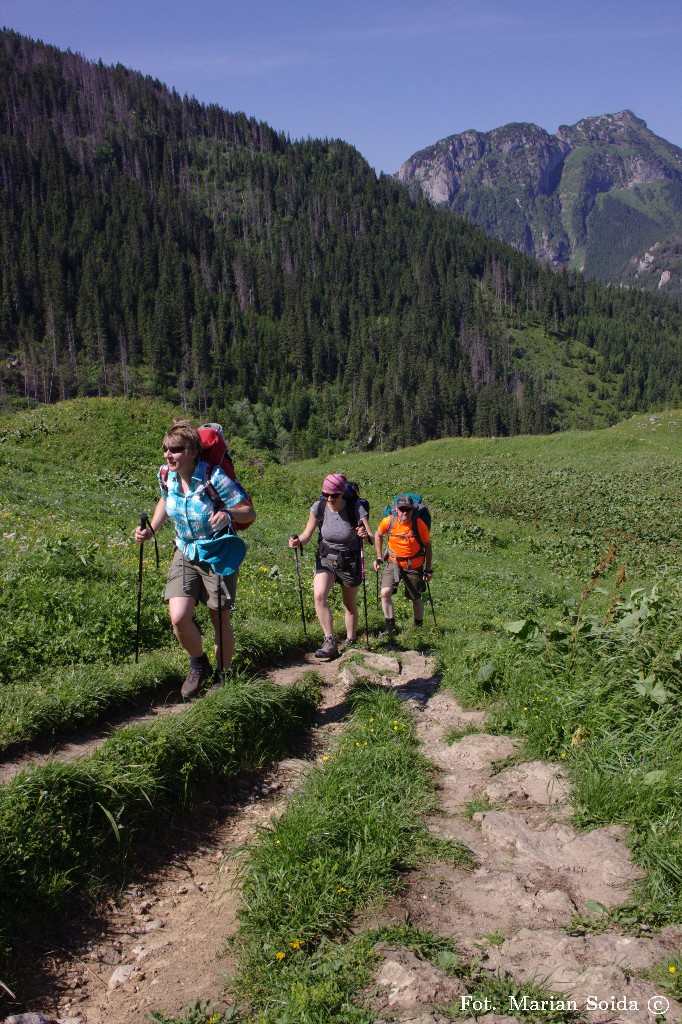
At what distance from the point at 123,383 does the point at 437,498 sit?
12071 centimetres

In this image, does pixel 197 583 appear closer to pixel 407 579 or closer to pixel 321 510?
pixel 321 510

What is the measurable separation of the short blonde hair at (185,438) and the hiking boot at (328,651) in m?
3.34

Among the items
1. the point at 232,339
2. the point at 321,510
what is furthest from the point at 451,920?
the point at 232,339

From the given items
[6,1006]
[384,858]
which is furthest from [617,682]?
[6,1006]

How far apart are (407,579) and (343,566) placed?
1921mm

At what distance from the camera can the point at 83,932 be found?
13.2 ft

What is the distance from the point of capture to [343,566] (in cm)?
848

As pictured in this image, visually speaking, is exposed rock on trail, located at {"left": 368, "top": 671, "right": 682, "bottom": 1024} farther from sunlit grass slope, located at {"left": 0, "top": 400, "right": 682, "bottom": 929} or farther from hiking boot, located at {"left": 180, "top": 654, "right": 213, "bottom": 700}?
hiking boot, located at {"left": 180, "top": 654, "right": 213, "bottom": 700}

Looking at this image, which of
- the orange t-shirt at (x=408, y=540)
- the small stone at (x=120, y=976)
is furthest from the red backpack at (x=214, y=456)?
the orange t-shirt at (x=408, y=540)

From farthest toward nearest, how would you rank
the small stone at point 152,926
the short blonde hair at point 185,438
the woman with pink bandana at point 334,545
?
the woman with pink bandana at point 334,545 → the short blonde hair at point 185,438 → the small stone at point 152,926

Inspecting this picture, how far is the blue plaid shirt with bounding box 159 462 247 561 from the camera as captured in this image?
6.23 meters

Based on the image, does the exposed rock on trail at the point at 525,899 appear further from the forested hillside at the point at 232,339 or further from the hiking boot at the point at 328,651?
the forested hillside at the point at 232,339

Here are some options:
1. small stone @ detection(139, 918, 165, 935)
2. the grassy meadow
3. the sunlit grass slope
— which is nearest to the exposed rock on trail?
the grassy meadow

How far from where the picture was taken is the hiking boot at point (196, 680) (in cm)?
661
